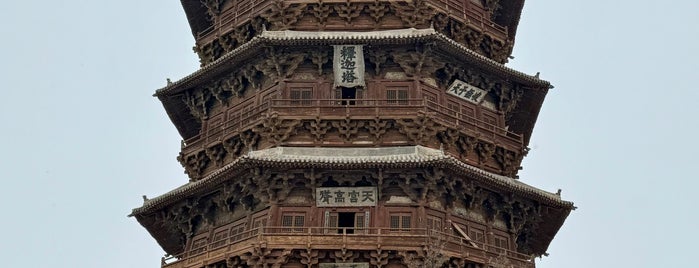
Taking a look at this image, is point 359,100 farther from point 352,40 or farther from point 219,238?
point 219,238

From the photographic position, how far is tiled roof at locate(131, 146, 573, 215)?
20.3 m

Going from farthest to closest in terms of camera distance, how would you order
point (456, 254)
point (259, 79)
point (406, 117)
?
1. point (259, 79)
2. point (406, 117)
3. point (456, 254)

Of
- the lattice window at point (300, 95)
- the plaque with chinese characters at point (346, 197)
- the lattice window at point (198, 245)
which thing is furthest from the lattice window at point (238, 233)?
the lattice window at point (300, 95)

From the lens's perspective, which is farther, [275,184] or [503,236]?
[503,236]

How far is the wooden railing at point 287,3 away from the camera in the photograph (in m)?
24.2

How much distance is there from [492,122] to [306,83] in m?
4.81

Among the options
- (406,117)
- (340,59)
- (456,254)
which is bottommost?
(456,254)

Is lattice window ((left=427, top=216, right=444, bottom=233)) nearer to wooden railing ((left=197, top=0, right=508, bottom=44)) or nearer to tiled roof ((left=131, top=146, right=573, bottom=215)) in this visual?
tiled roof ((left=131, top=146, right=573, bottom=215))

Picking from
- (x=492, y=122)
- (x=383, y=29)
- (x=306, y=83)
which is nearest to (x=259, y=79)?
(x=306, y=83)

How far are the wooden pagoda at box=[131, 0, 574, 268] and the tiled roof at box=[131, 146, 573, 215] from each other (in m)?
0.04

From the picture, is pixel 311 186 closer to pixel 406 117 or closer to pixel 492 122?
pixel 406 117

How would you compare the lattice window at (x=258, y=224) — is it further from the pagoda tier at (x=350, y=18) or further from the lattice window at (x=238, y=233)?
the pagoda tier at (x=350, y=18)

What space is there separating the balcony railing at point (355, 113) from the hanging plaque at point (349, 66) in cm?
45

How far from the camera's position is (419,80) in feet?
74.3
